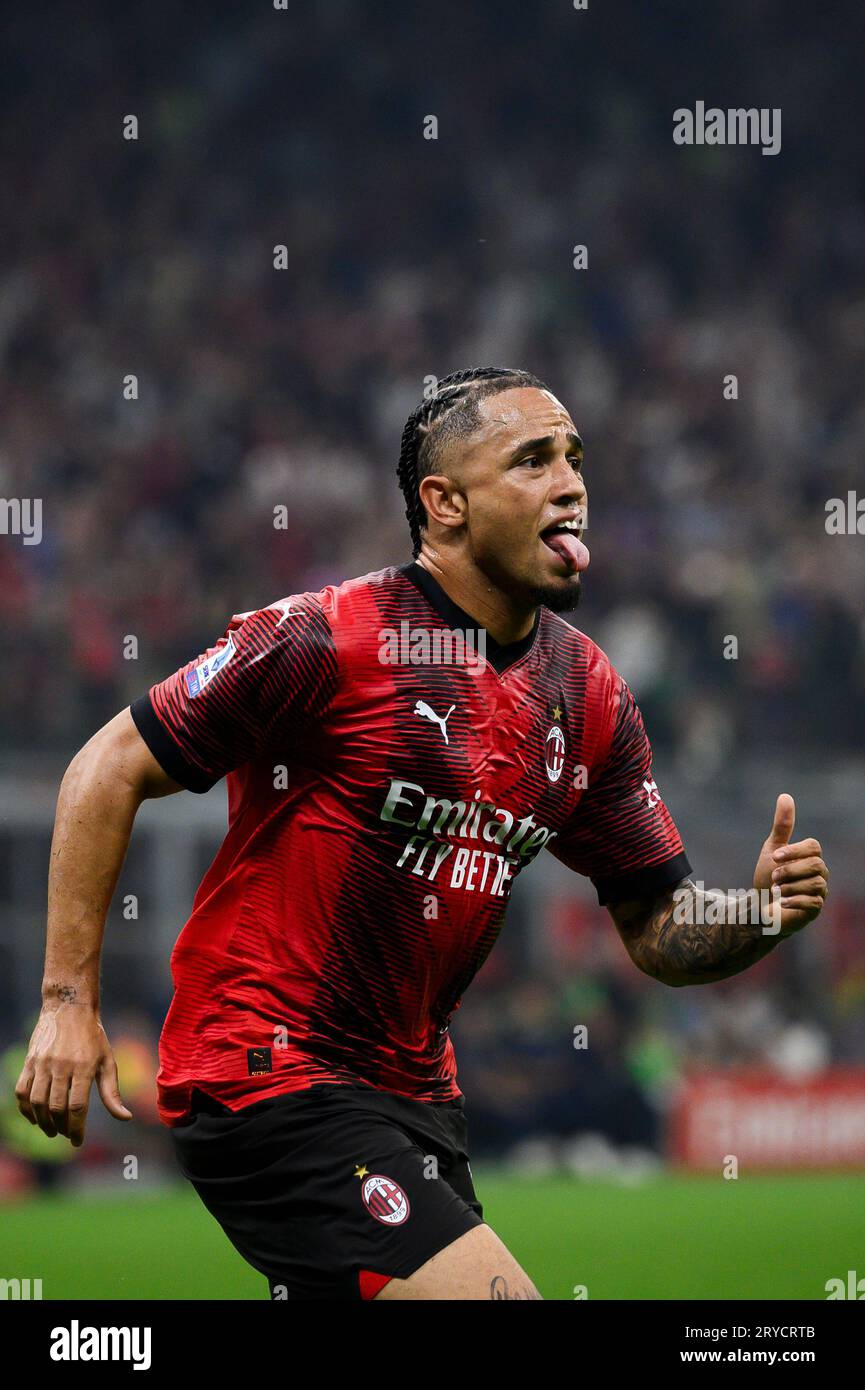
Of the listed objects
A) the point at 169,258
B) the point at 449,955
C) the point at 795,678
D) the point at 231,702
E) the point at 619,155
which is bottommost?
the point at 449,955

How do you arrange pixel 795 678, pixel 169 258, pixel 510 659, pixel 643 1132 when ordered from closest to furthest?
pixel 510 659 < pixel 643 1132 < pixel 795 678 < pixel 169 258

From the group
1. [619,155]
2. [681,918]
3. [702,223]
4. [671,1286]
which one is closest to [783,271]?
[702,223]

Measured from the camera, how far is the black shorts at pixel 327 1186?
12.0 ft

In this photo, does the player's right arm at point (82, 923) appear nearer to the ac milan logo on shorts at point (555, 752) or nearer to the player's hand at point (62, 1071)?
the player's hand at point (62, 1071)

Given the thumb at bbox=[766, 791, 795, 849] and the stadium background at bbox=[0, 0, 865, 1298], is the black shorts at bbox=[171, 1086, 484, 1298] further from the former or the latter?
the stadium background at bbox=[0, 0, 865, 1298]

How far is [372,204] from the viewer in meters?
19.4

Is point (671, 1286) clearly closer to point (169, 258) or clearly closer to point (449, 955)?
point (449, 955)

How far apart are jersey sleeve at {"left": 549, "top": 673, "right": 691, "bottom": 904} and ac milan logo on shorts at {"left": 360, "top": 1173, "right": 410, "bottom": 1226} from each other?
1.05 meters

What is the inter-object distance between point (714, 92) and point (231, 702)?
18315 mm

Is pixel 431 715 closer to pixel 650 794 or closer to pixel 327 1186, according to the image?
pixel 650 794

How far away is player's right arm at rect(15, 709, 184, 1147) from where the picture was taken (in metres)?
3.73
